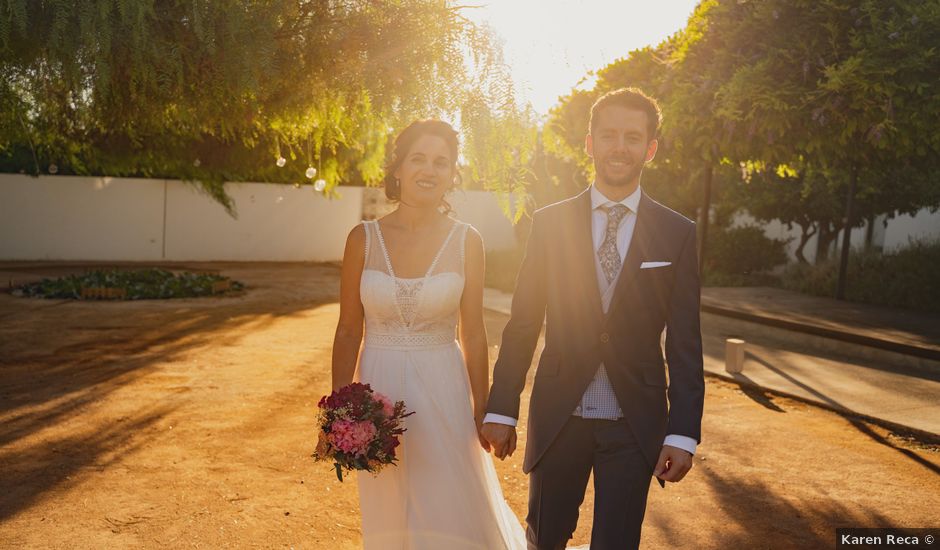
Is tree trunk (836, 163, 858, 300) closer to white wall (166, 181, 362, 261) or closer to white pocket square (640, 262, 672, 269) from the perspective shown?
white pocket square (640, 262, 672, 269)

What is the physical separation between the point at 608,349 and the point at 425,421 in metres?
0.99

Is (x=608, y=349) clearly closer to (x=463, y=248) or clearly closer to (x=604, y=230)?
(x=604, y=230)

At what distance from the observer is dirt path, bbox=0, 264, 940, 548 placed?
4.56 metres

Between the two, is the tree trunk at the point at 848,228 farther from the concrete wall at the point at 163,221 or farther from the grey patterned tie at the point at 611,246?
the grey patterned tie at the point at 611,246

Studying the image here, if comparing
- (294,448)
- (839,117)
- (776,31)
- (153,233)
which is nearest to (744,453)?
(294,448)

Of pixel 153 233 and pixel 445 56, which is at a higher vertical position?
pixel 445 56

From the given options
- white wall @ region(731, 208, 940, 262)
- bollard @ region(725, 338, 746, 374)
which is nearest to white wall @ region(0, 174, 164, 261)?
white wall @ region(731, 208, 940, 262)

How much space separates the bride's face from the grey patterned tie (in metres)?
0.80

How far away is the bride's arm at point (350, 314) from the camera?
3.48 metres

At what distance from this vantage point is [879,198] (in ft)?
66.9

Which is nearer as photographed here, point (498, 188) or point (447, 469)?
point (447, 469)

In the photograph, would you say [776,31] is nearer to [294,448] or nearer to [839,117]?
[839,117]

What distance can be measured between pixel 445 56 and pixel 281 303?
11186 millimetres

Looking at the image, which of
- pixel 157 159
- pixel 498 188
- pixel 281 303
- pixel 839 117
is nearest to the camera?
pixel 498 188
